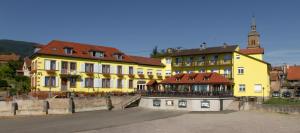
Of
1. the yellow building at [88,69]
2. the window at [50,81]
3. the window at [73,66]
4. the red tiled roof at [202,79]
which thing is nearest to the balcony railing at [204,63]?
the yellow building at [88,69]

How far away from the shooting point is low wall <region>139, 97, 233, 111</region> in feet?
152

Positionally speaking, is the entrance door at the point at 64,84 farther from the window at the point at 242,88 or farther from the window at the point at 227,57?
the window at the point at 242,88

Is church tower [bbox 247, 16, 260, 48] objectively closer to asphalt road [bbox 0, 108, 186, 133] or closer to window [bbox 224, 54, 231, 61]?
window [bbox 224, 54, 231, 61]

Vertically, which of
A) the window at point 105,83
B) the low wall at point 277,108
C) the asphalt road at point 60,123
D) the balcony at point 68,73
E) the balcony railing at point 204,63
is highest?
the balcony railing at point 204,63

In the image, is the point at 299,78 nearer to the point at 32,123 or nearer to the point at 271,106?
the point at 271,106

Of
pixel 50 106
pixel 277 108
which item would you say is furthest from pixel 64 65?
pixel 277 108

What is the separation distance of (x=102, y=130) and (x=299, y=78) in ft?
182

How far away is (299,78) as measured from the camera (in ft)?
233

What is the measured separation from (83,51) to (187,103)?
→ 19.6 metres

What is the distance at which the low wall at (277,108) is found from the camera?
141ft

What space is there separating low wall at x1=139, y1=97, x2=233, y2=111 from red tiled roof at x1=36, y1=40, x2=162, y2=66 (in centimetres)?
1127

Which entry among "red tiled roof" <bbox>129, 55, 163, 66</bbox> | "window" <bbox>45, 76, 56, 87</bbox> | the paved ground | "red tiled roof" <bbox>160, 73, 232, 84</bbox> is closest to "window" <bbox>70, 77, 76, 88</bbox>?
"window" <bbox>45, 76, 56, 87</bbox>

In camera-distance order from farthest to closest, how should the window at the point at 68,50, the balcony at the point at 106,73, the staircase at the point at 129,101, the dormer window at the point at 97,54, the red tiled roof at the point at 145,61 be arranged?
the red tiled roof at the point at 145,61 → the balcony at the point at 106,73 → the dormer window at the point at 97,54 → the window at the point at 68,50 → the staircase at the point at 129,101

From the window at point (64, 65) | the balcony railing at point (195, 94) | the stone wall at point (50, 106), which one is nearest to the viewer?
the stone wall at point (50, 106)
